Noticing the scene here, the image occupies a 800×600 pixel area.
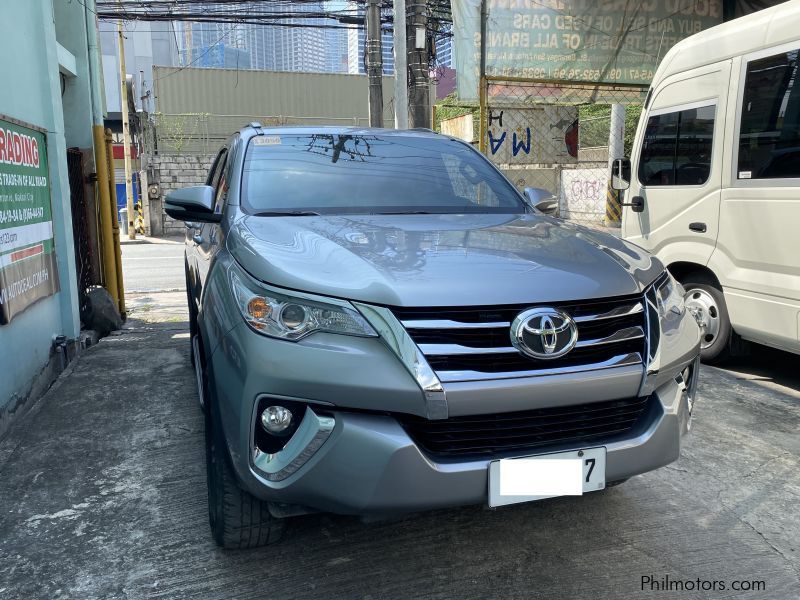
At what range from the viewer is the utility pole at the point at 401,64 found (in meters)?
11.2

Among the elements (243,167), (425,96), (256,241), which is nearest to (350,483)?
(256,241)

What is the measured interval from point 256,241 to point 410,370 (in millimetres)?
897

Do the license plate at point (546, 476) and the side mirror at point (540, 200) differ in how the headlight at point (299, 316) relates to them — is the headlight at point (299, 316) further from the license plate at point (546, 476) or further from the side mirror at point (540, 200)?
the side mirror at point (540, 200)

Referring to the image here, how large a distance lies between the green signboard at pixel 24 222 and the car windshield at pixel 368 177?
5.20 ft

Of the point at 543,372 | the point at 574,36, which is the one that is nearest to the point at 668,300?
the point at 543,372

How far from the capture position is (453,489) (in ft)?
6.68

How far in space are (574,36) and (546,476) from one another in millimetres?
9150

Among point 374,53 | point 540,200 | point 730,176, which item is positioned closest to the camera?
point 540,200

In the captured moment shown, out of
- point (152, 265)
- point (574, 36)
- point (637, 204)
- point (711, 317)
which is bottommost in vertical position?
point (152, 265)

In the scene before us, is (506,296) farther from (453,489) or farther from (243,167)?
(243,167)

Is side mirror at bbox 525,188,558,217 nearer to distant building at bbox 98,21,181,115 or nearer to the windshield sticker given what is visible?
the windshield sticker

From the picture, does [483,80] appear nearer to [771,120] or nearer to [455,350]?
[771,120]

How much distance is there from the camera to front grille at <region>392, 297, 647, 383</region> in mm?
2068

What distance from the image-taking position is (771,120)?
442cm
